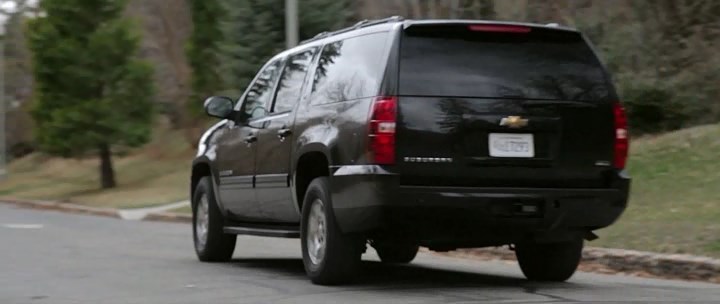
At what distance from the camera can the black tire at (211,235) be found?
11.8 meters

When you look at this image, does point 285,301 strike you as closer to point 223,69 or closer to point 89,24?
point 223,69

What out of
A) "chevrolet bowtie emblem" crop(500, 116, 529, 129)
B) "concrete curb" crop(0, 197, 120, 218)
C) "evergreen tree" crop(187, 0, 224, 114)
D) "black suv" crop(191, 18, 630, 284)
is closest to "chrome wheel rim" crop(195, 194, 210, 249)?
"black suv" crop(191, 18, 630, 284)

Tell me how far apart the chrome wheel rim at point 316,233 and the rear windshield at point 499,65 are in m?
1.31

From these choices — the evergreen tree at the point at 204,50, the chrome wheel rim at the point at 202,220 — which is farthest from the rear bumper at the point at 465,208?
the evergreen tree at the point at 204,50

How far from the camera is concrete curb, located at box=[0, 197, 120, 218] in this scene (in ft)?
87.3

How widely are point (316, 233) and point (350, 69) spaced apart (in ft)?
4.13

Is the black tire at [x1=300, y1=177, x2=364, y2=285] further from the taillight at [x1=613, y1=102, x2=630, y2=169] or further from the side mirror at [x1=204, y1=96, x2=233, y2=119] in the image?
the side mirror at [x1=204, y1=96, x2=233, y2=119]

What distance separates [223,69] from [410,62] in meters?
21.0

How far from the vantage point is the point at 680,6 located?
884 inches

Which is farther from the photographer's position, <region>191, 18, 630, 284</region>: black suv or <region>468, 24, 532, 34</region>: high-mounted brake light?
<region>468, 24, 532, 34</region>: high-mounted brake light

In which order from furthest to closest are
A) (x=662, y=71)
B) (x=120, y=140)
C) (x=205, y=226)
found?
(x=120, y=140) < (x=662, y=71) < (x=205, y=226)

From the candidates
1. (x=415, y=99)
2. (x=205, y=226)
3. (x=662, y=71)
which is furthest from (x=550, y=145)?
(x=662, y=71)

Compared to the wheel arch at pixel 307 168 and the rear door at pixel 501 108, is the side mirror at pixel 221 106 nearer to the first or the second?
the wheel arch at pixel 307 168

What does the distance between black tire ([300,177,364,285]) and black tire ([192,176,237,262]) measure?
2.61m
